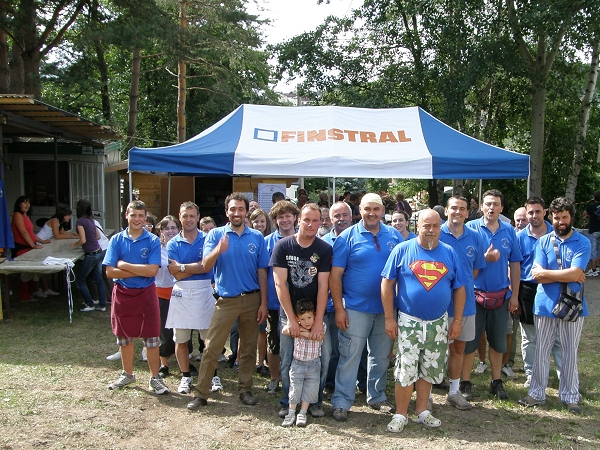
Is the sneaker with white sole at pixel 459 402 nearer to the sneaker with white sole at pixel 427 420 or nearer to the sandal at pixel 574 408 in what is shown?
the sneaker with white sole at pixel 427 420

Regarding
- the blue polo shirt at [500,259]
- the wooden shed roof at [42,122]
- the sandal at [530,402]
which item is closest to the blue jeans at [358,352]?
the blue polo shirt at [500,259]

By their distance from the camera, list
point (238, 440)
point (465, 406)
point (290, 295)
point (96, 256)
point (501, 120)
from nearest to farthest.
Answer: point (238, 440) < point (290, 295) < point (465, 406) < point (96, 256) < point (501, 120)

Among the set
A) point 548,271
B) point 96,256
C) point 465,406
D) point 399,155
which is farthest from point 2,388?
point 399,155

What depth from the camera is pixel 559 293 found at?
13.8ft

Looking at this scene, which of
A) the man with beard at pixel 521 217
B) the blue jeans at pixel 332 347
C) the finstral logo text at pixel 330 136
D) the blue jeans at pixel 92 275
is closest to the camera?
the blue jeans at pixel 332 347

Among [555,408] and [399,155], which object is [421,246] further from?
[399,155]

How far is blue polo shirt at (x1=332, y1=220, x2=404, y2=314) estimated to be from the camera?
158 inches

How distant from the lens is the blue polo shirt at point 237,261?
4270 millimetres

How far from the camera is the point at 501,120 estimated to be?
57.2 ft

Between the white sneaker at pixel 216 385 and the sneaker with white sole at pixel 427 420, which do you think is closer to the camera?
the sneaker with white sole at pixel 427 420

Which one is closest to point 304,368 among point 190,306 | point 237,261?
point 237,261

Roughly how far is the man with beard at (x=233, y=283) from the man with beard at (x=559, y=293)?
215 cm

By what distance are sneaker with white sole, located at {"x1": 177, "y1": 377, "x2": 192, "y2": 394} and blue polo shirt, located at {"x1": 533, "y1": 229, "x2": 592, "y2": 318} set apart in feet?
9.43

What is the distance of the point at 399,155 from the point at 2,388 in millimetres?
4977
